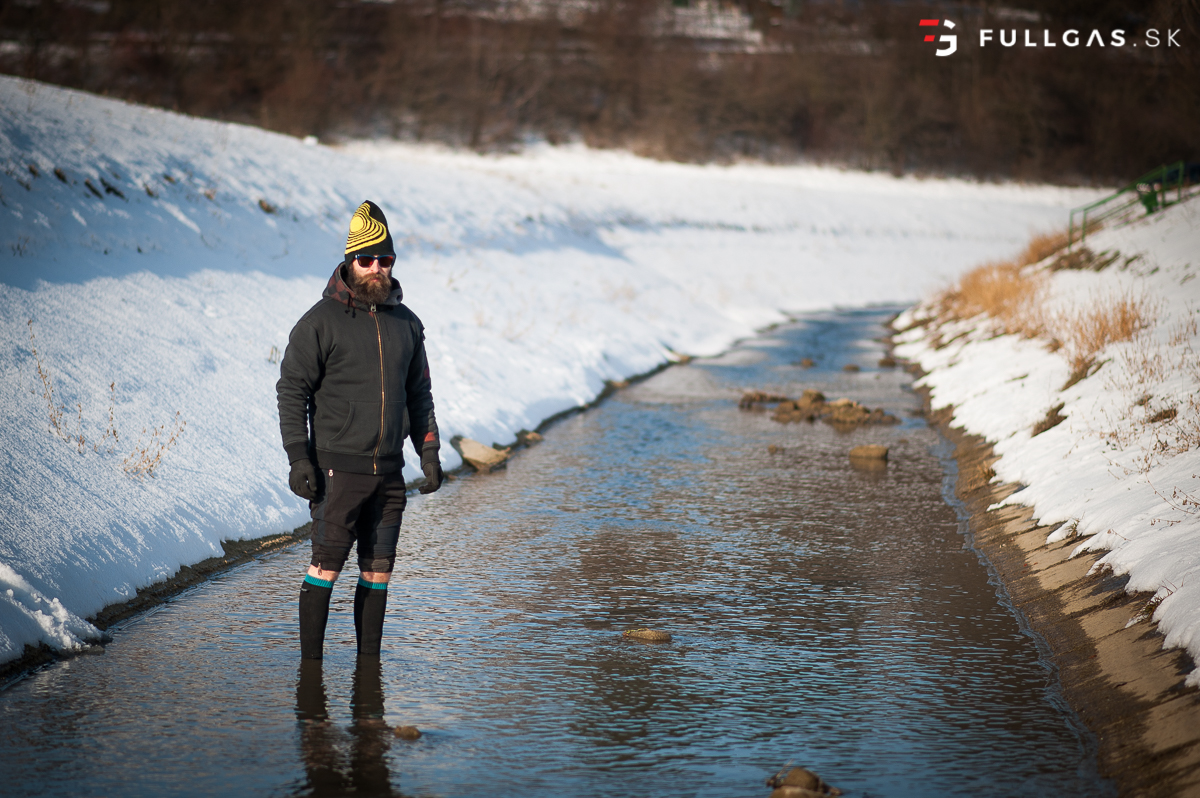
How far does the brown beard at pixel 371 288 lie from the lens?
568cm

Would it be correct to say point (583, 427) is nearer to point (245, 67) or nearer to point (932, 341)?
point (932, 341)

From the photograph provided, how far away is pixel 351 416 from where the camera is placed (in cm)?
563

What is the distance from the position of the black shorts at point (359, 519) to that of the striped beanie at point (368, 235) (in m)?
1.20

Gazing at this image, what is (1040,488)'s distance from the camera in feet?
30.7

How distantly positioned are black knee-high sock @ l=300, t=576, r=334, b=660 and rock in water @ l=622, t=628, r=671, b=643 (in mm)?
1831

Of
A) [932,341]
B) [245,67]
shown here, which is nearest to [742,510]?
[932,341]

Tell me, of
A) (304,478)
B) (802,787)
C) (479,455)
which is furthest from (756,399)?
(802,787)

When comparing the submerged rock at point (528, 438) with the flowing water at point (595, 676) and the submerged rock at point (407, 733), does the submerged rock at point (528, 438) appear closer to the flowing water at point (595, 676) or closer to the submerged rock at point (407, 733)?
the flowing water at point (595, 676)

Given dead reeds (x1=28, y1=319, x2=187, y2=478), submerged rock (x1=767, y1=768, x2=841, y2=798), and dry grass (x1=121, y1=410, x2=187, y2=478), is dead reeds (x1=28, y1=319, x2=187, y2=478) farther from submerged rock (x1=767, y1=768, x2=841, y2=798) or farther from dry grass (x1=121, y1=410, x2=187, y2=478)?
submerged rock (x1=767, y1=768, x2=841, y2=798)

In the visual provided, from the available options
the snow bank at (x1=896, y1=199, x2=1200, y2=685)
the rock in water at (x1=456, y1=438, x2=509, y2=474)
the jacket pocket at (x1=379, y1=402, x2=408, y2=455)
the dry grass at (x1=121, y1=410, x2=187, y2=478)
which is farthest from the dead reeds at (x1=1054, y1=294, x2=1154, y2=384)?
the dry grass at (x1=121, y1=410, x2=187, y2=478)

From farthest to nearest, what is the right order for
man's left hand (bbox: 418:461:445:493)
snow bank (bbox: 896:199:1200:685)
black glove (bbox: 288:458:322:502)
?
snow bank (bbox: 896:199:1200:685)
man's left hand (bbox: 418:461:445:493)
black glove (bbox: 288:458:322:502)

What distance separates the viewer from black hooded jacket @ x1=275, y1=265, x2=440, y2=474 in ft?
18.2

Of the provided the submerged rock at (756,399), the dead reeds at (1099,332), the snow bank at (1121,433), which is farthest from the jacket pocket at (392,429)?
the submerged rock at (756,399)

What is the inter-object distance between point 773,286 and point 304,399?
37.3m
